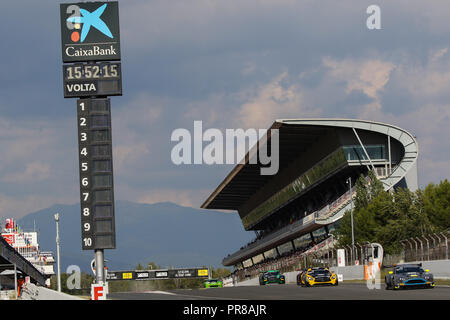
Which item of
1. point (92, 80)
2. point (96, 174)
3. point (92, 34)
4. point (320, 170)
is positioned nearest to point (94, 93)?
point (92, 80)

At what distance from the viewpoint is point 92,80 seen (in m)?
41.3

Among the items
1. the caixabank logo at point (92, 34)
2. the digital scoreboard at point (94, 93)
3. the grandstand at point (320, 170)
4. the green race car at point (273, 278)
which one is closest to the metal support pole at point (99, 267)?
the digital scoreboard at point (94, 93)

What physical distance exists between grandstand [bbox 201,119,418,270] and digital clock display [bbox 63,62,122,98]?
137 ft

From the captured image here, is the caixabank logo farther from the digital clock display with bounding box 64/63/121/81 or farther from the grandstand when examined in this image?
the grandstand

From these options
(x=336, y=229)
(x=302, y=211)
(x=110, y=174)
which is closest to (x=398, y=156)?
(x=336, y=229)

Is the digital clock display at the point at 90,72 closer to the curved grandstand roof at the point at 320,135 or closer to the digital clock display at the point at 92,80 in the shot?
the digital clock display at the point at 92,80

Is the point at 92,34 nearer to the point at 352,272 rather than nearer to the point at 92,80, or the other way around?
the point at 92,80

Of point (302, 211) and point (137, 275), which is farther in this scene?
point (137, 275)

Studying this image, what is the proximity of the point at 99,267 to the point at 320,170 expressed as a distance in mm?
59203

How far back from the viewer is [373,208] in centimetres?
7894

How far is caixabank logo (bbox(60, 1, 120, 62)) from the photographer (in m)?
41.4

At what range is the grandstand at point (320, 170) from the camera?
3403 inches

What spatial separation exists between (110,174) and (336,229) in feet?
167
